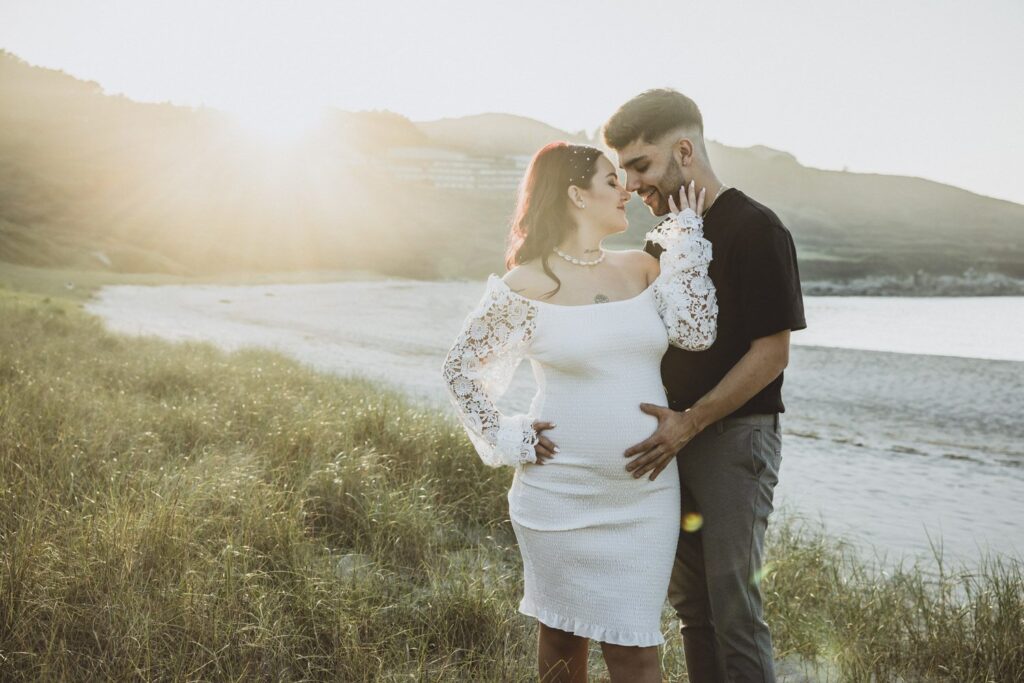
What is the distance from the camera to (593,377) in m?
2.47

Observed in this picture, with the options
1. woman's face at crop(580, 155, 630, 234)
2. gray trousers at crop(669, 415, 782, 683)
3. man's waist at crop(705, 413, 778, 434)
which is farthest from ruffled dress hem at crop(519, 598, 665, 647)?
woman's face at crop(580, 155, 630, 234)

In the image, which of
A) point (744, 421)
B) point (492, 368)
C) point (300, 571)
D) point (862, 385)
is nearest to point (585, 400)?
point (492, 368)

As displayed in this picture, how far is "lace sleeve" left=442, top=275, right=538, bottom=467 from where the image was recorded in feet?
8.19

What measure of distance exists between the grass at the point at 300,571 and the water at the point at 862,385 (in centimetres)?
205

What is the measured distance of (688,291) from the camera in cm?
246

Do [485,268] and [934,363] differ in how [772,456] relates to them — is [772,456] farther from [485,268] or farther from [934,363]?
[485,268]

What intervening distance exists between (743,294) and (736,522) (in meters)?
0.74

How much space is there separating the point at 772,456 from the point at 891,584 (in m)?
2.73

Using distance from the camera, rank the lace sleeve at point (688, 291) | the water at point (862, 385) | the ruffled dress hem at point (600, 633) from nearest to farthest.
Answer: the ruffled dress hem at point (600, 633) → the lace sleeve at point (688, 291) → the water at point (862, 385)

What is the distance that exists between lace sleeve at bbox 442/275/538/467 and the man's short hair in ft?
2.35

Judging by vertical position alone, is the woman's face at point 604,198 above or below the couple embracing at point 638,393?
above

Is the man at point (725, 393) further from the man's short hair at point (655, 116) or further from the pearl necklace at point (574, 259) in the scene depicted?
the pearl necklace at point (574, 259)

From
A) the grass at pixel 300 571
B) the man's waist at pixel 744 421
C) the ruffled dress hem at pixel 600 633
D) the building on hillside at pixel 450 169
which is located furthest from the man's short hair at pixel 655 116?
the building on hillside at pixel 450 169

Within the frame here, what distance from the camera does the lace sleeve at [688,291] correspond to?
245 centimetres
